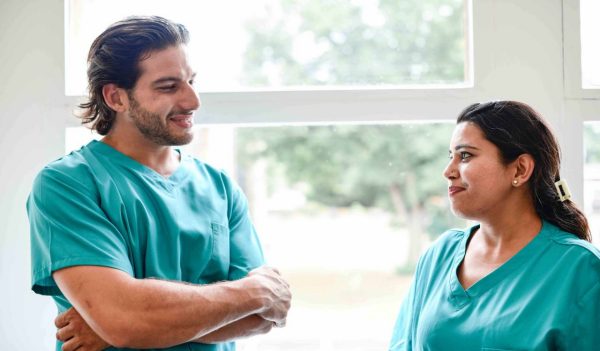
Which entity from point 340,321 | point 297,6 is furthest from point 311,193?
point 297,6

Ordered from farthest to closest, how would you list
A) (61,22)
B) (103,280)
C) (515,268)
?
(61,22), (515,268), (103,280)

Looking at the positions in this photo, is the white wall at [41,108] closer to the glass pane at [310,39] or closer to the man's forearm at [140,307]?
the glass pane at [310,39]

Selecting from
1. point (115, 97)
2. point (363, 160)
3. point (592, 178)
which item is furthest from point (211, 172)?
point (592, 178)

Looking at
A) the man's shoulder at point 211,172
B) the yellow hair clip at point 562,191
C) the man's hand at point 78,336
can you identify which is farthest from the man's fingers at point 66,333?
the yellow hair clip at point 562,191

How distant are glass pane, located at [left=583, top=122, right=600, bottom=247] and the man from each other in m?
0.96

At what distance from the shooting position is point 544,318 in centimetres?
126

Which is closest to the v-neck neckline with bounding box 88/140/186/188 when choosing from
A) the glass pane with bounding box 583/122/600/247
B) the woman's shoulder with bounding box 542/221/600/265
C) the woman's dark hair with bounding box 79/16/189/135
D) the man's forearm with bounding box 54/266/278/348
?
the woman's dark hair with bounding box 79/16/189/135

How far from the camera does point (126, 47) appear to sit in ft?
4.66

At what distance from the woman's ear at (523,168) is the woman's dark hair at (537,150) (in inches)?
0.4

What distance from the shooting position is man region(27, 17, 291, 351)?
122 centimetres

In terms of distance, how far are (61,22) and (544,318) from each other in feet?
4.84

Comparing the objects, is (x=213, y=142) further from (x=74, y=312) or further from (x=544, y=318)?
(x=544, y=318)

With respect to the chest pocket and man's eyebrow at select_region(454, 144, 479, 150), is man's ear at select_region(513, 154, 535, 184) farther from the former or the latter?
the chest pocket

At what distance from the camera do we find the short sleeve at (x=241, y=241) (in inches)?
57.7
